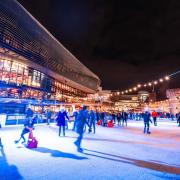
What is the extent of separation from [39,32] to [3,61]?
14.9 meters

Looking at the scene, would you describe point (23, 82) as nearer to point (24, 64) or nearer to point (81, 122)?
point (24, 64)

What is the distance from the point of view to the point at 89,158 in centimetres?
581

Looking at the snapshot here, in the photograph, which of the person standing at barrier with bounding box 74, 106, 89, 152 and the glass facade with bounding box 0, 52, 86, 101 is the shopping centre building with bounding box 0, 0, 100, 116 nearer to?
the glass facade with bounding box 0, 52, 86, 101

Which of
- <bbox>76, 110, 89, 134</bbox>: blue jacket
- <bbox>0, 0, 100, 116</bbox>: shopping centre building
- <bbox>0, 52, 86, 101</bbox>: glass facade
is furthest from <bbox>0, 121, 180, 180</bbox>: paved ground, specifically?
<bbox>0, 52, 86, 101</bbox>: glass facade

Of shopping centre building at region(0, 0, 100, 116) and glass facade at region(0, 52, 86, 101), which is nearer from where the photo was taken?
shopping centre building at region(0, 0, 100, 116)

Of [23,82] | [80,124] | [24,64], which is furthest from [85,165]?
[24,64]

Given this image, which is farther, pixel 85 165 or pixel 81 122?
pixel 81 122

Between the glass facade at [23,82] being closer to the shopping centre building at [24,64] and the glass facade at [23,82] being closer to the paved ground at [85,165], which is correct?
the shopping centre building at [24,64]

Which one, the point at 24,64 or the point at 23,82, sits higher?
the point at 24,64

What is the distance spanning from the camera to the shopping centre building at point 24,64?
90.7 ft

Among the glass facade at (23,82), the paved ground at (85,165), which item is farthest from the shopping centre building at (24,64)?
the paved ground at (85,165)

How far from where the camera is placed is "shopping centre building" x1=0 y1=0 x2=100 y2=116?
90.7 ft

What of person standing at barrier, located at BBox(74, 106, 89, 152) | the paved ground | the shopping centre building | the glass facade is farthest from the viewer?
the glass facade

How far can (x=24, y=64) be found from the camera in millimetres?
32750
